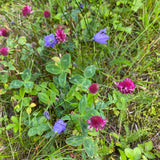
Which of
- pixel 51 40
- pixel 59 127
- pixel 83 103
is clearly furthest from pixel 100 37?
pixel 59 127

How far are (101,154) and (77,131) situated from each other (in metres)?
0.31

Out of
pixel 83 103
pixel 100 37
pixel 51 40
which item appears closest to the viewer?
pixel 83 103

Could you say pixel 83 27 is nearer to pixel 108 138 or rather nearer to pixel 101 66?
pixel 101 66

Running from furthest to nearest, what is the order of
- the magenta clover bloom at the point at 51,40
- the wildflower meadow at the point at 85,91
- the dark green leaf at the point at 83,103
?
the magenta clover bloom at the point at 51,40, the wildflower meadow at the point at 85,91, the dark green leaf at the point at 83,103

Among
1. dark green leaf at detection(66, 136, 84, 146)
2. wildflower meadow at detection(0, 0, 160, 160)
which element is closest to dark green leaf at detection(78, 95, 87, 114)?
wildflower meadow at detection(0, 0, 160, 160)

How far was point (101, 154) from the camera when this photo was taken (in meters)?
1.42

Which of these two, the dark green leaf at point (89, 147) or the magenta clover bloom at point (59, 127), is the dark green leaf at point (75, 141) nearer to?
the dark green leaf at point (89, 147)

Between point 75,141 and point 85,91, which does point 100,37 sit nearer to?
point 85,91

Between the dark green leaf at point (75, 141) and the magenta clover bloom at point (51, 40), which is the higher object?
the magenta clover bloom at point (51, 40)

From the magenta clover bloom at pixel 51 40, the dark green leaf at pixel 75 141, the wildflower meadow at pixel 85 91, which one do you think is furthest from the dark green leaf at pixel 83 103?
the magenta clover bloom at pixel 51 40

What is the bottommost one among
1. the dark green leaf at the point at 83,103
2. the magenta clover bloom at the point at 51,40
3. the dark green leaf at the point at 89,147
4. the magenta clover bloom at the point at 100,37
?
the dark green leaf at the point at 89,147

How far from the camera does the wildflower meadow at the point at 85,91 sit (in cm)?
142

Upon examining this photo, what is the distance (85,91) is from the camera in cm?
160

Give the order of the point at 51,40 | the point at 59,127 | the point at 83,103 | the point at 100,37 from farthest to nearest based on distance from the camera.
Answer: the point at 100,37 → the point at 51,40 → the point at 59,127 → the point at 83,103
